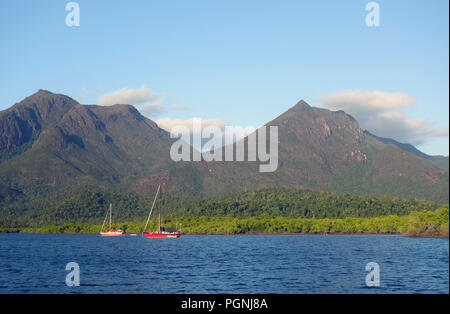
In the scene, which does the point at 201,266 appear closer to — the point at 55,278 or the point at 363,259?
the point at 55,278

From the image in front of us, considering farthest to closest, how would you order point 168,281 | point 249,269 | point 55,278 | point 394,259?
point 394,259
point 249,269
point 55,278
point 168,281

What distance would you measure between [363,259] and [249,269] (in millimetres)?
30725

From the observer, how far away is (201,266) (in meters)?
93.6
